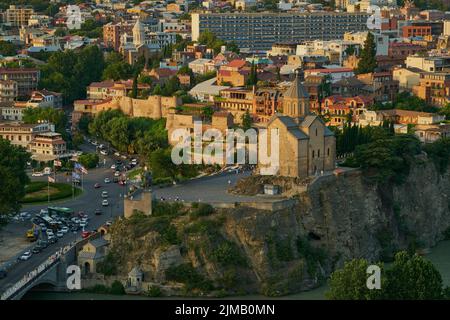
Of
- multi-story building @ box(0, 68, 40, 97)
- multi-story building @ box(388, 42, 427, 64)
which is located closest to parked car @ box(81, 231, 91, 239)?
multi-story building @ box(0, 68, 40, 97)

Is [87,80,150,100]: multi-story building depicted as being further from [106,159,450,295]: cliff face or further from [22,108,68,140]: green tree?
[106,159,450,295]: cliff face

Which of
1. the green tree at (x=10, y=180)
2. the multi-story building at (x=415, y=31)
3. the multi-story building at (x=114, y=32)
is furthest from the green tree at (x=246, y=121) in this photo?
the multi-story building at (x=415, y=31)

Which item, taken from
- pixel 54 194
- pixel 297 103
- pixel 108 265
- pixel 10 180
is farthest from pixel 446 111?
pixel 108 265

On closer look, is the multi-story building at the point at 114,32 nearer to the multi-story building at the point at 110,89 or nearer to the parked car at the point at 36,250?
the multi-story building at the point at 110,89

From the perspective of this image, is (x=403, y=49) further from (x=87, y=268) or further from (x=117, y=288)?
(x=117, y=288)

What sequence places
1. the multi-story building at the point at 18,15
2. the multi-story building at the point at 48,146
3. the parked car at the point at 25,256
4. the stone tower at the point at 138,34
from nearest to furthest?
the parked car at the point at 25,256 → the multi-story building at the point at 48,146 → the stone tower at the point at 138,34 → the multi-story building at the point at 18,15

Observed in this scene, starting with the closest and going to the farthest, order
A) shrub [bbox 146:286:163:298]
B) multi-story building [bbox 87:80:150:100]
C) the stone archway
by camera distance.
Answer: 1. shrub [bbox 146:286:163:298]
2. the stone archway
3. multi-story building [bbox 87:80:150:100]

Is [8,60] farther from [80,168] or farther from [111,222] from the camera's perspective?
[111,222]
